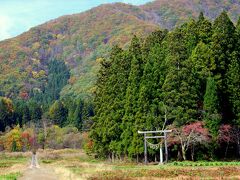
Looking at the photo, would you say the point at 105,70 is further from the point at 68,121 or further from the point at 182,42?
the point at 68,121

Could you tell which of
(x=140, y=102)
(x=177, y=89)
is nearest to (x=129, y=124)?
(x=140, y=102)

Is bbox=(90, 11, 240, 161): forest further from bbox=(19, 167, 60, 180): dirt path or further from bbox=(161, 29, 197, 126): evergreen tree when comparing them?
bbox=(19, 167, 60, 180): dirt path

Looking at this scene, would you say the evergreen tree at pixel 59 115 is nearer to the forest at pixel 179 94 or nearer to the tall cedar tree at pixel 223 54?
the forest at pixel 179 94

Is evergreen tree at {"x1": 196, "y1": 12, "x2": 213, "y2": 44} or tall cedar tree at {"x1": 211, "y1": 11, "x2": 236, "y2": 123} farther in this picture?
evergreen tree at {"x1": 196, "y1": 12, "x2": 213, "y2": 44}

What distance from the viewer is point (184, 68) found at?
47594 mm

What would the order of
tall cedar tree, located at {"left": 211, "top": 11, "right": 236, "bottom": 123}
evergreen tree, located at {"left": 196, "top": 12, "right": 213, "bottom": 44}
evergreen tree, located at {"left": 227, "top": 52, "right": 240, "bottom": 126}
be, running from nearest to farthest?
evergreen tree, located at {"left": 227, "top": 52, "right": 240, "bottom": 126}, tall cedar tree, located at {"left": 211, "top": 11, "right": 236, "bottom": 123}, evergreen tree, located at {"left": 196, "top": 12, "right": 213, "bottom": 44}

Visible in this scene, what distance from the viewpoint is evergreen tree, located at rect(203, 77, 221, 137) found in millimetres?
46156

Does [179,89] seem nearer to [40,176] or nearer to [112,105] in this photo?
[112,105]

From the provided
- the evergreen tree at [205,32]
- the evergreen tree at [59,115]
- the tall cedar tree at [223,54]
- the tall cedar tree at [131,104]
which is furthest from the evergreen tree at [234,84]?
the evergreen tree at [59,115]

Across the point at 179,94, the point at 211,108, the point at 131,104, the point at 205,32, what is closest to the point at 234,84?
the point at 211,108

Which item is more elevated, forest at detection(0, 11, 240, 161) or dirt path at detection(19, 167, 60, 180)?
forest at detection(0, 11, 240, 161)

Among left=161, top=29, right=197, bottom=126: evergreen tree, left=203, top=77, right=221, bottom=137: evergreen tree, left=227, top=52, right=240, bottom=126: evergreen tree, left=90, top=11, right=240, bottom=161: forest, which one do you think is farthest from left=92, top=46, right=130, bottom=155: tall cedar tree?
left=227, top=52, right=240, bottom=126: evergreen tree

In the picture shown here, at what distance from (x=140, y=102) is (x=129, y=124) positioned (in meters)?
3.08

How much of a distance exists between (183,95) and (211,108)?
3121 millimetres
